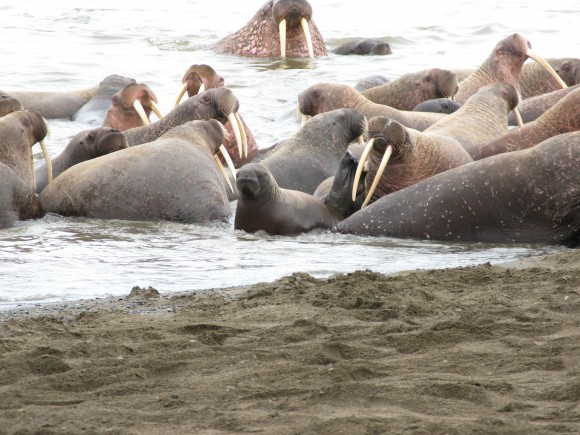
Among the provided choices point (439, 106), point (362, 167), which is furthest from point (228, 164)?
point (439, 106)

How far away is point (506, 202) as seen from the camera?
7133 mm

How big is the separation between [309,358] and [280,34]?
13.4 m

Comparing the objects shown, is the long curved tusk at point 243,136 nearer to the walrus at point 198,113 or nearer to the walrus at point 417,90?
the walrus at point 198,113

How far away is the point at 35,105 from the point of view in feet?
43.5

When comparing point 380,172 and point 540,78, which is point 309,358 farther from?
point 540,78

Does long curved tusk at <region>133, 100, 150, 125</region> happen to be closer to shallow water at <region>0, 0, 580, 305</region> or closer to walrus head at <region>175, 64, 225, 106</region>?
walrus head at <region>175, 64, 225, 106</region>

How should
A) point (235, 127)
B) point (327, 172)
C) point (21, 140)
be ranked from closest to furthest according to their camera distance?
point (21, 140)
point (327, 172)
point (235, 127)

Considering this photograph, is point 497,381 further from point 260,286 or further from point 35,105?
point 35,105

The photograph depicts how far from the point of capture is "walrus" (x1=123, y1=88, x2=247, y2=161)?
31.1ft

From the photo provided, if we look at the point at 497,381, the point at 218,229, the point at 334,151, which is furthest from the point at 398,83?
the point at 497,381

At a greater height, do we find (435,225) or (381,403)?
(381,403)

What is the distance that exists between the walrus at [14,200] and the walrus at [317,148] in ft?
6.31

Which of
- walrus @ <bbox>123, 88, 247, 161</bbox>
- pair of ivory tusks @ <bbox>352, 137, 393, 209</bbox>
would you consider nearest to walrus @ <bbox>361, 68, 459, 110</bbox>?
walrus @ <bbox>123, 88, 247, 161</bbox>

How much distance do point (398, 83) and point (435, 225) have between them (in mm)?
5356
